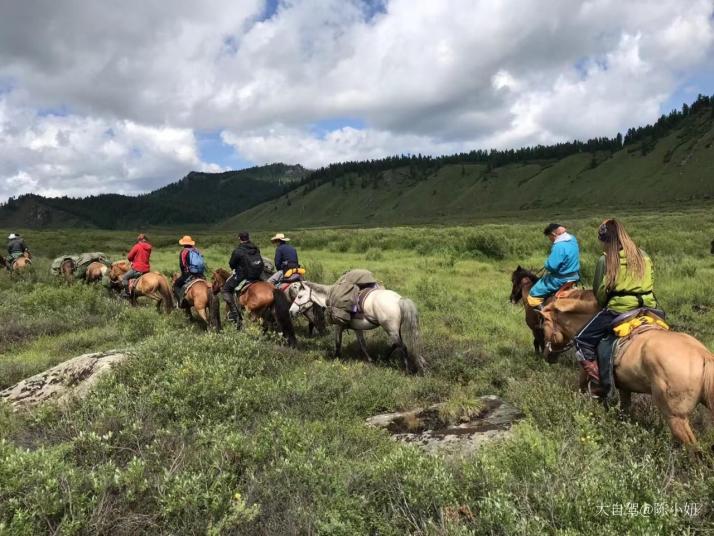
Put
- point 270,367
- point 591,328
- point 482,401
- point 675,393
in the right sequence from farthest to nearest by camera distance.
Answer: point 270,367 < point 482,401 < point 591,328 < point 675,393

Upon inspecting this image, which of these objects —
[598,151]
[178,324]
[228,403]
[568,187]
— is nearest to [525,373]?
[228,403]

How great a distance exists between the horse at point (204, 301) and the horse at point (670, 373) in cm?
957

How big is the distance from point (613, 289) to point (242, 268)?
8.47 meters

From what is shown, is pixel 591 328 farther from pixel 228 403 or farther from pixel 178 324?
pixel 178 324

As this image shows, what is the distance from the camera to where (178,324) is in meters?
12.3

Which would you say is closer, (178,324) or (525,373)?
(525,373)

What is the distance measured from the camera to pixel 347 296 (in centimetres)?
930

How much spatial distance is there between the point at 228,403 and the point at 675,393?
518 centimetres

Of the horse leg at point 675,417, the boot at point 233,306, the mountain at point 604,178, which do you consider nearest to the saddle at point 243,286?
the boot at point 233,306

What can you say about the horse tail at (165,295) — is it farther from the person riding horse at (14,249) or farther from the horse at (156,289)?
the person riding horse at (14,249)

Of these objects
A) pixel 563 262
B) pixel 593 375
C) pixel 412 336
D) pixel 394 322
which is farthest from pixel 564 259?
pixel 394 322

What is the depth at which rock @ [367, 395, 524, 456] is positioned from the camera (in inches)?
200

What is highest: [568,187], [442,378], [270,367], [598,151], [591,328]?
[598,151]

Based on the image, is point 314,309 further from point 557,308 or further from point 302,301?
point 557,308
